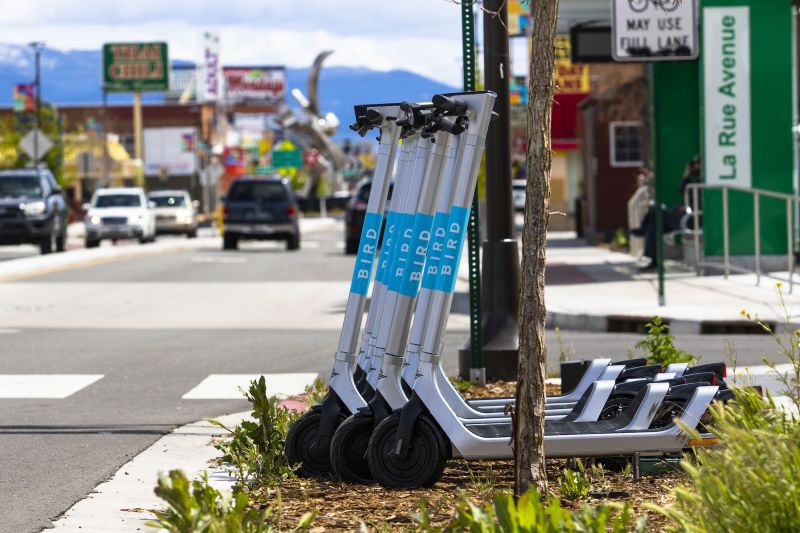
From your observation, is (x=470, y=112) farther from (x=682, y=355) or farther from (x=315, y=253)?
(x=315, y=253)

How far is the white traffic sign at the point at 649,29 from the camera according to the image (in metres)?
15.2

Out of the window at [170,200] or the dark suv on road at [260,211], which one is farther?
the window at [170,200]

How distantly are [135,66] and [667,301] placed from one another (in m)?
103

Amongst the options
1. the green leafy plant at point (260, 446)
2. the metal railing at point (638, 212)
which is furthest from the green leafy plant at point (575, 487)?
the metal railing at point (638, 212)

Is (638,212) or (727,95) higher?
(727,95)

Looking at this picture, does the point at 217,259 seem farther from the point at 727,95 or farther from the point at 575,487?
the point at 575,487

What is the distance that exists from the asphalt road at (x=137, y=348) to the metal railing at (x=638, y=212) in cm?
548

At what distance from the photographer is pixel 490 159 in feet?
34.8

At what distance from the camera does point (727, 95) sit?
2117 centimetres

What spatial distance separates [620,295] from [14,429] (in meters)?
10.6

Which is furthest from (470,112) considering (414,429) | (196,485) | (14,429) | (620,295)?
(620,295)

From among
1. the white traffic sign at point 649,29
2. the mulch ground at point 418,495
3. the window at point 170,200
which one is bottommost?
the mulch ground at point 418,495

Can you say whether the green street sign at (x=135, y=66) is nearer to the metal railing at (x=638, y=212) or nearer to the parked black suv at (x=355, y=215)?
the parked black suv at (x=355, y=215)

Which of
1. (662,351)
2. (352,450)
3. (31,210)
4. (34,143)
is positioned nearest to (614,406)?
A: (352,450)
